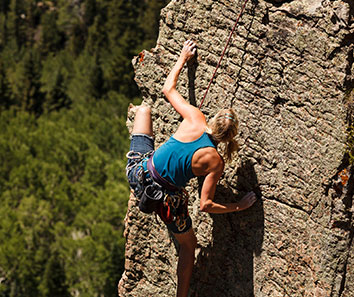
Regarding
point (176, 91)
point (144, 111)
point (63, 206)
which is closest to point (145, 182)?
point (176, 91)

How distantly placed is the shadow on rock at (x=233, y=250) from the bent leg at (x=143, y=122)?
1010 millimetres

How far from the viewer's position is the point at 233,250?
202 inches

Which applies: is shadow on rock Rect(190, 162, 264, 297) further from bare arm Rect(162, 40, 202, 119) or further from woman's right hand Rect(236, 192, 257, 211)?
bare arm Rect(162, 40, 202, 119)

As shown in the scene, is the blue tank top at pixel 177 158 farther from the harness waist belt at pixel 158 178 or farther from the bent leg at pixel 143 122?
the bent leg at pixel 143 122

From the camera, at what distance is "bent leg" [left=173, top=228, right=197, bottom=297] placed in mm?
5016

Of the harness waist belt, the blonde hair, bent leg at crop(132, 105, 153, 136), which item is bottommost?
the harness waist belt

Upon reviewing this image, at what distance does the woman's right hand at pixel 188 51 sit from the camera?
16.3 feet

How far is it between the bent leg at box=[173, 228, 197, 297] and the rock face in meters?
0.30

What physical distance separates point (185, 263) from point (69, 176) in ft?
111

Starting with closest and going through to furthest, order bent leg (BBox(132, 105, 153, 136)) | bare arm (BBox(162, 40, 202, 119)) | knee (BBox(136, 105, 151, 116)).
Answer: bare arm (BBox(162, 40, 202, 119)), bent leg (BBox(132, 105, 153, 136)), knee (BBox(136, 105, 151, 116))

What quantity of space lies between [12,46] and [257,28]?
88.8m

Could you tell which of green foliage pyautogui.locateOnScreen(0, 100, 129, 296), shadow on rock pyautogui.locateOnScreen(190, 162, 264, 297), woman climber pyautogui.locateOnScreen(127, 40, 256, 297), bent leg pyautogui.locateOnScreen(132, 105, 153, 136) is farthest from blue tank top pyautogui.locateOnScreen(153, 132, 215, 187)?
green foliage pyautogui.locateOnScreen(0, 100, 129, 296)

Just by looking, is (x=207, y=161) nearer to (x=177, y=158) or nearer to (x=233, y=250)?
(x=177, y=158)

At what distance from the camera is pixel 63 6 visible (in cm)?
9912
